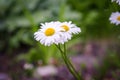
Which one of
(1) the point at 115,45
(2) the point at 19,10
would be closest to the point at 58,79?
(1) the point at 115,45

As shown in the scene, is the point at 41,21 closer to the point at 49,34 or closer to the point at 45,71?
→ the point at 45,71

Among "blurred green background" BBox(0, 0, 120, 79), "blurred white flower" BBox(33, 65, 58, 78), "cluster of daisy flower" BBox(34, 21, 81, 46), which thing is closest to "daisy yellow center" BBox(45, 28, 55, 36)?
"cluster of daisy flower" BBox(34, 21, 81, 46)

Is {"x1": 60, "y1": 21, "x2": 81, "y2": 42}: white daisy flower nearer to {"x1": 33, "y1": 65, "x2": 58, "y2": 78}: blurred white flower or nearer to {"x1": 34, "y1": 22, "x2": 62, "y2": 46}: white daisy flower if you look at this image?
{"x1": 34, "y1": 22, "x2": 62, "y2": 46}: white daisy flower

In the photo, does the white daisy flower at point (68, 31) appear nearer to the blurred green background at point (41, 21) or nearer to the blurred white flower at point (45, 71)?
the blurred white flower at point (45, 71)

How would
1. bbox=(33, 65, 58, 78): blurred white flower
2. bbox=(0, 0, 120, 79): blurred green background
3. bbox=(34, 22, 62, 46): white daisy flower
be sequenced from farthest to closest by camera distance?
bbox=(0, 0, 120, 79): blurred green background, bbox=(33, 65, 58, 78): blurred white flower, bbox=(34, 22, 62, 46): white daisy flower

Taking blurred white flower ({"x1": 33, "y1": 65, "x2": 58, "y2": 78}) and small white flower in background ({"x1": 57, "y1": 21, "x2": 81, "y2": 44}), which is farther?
blurred white flower ({"x1": 33, "y1": 65, "x2": 58, "y2": 78})

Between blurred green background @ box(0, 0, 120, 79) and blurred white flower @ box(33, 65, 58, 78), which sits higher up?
blurred green background @ box(0, 0, 120, 79)

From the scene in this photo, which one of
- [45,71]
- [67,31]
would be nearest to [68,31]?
[67,31]
